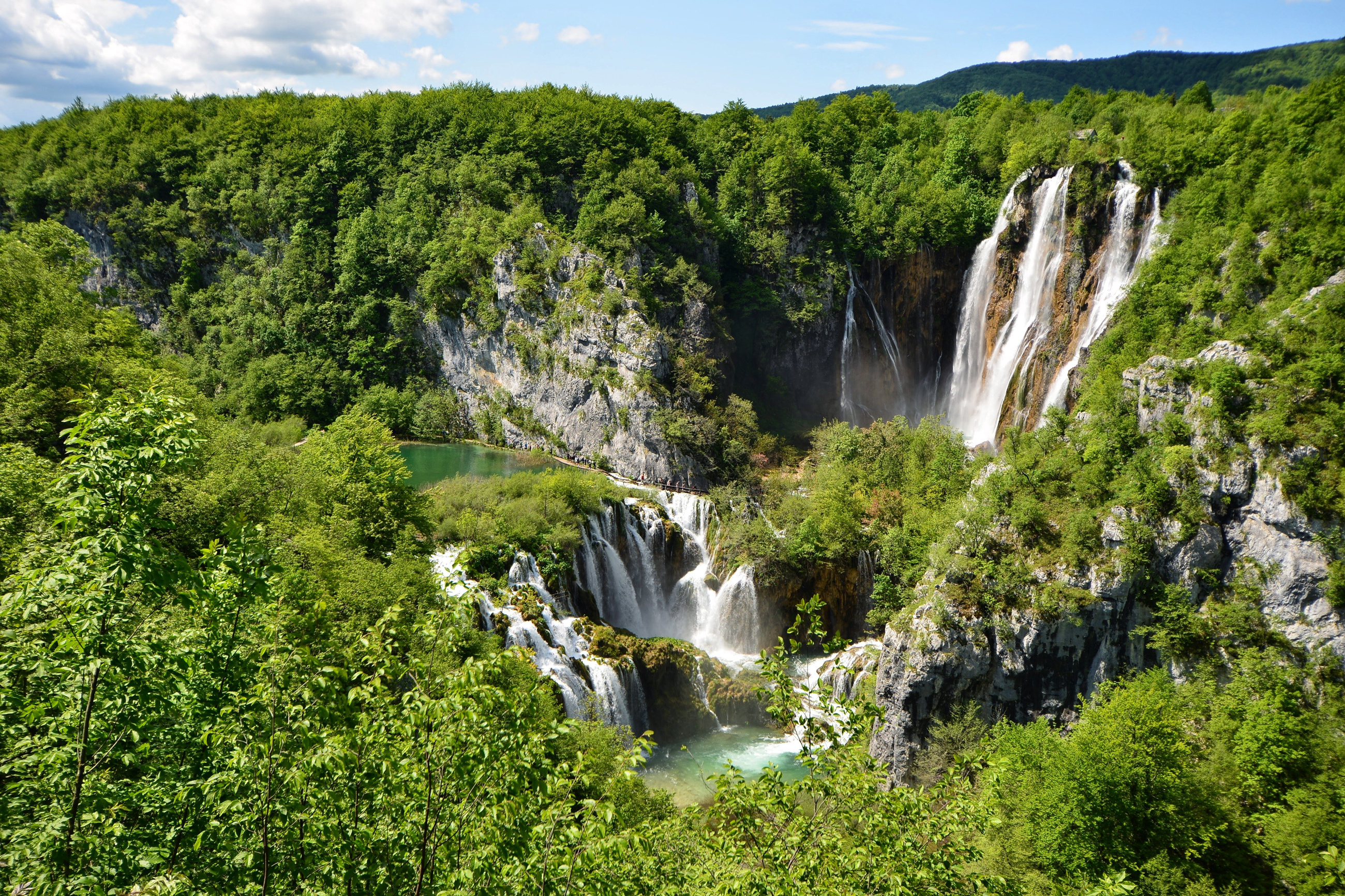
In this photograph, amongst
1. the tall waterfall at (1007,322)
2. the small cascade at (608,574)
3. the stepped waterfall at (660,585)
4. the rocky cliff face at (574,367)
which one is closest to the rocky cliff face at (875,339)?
the tall waterfall at (1007,322)

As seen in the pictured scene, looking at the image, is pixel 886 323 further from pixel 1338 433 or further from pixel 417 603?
pixel 417 603

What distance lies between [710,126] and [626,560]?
38651 mm

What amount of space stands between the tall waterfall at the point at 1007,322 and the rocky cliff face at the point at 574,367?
1564cm

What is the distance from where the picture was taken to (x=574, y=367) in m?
44.6

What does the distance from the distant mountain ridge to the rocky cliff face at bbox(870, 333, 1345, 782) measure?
5784cm

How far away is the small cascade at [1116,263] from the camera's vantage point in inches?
1356

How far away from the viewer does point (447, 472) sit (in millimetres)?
41031

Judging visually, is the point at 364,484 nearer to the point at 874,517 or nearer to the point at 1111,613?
the point at 874,517

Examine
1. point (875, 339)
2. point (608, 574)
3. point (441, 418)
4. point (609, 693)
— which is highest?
point (875, 339)

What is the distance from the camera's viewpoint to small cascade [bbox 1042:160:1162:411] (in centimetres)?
3444

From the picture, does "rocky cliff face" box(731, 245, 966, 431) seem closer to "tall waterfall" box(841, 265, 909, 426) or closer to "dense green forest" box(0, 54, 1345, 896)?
"tall waterfall" box(841, 265, 909, 426)

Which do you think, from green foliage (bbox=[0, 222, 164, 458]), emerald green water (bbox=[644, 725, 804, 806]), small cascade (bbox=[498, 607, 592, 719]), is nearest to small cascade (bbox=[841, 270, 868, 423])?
emerald green water (bbox=[644, 725, 804, 806])

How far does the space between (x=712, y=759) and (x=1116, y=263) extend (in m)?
30.0

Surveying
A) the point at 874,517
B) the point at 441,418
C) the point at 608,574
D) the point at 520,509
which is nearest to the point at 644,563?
the point at 608,574
